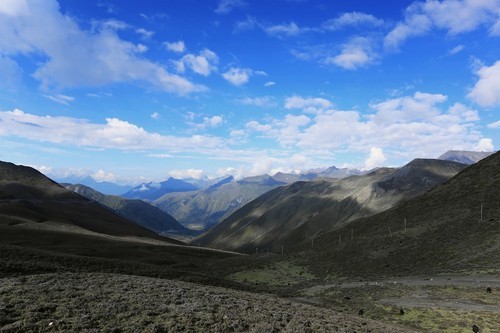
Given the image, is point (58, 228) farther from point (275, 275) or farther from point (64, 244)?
point (275, 275)

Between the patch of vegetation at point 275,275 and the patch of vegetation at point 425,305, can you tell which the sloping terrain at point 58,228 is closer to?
the patch of vegetation at point 275,275

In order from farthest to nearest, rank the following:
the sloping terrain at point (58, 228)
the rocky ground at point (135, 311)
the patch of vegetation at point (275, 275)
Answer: the sloping terrain at point (58, 228)
the patch of vegetation at point (275, 275)
the rocky ground at point (135, 311)

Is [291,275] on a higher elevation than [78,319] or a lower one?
lower

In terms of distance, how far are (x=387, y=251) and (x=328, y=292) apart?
24846 mm

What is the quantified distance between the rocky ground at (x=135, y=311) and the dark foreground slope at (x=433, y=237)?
110ft

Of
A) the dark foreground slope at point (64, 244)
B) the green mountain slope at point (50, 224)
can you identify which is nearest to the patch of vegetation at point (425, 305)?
the dark foreground slope at point (64, 244)

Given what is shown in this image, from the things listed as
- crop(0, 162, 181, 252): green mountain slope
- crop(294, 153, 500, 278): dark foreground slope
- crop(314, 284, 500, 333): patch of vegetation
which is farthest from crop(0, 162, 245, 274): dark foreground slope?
crop(294, 153, 500, 278): dark foreground slope

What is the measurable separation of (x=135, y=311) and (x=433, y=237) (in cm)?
5793

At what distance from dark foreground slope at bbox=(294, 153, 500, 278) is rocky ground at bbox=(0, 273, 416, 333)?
33443 millimetres

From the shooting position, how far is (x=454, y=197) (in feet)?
255

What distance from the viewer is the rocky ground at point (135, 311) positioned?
17.4 meters

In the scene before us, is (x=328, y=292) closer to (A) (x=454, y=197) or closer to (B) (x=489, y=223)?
(B) (x=489, y=223)

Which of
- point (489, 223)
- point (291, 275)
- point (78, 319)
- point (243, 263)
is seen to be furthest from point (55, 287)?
point (489, 223)

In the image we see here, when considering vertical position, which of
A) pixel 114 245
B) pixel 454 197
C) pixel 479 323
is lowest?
pixel 114 245
